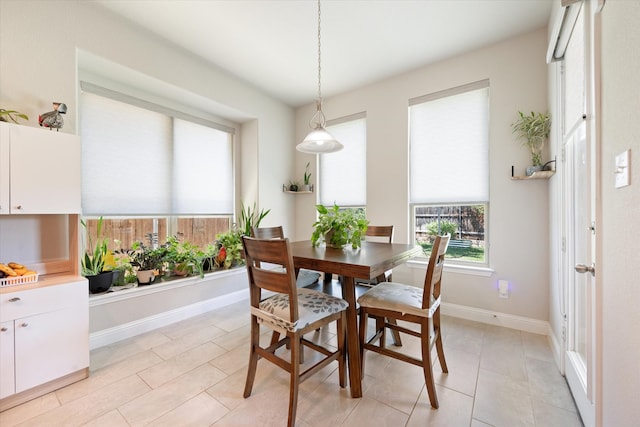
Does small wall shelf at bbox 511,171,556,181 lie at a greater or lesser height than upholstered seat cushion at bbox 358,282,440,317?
greater

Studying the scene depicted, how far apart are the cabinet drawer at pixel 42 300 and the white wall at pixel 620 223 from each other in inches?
113

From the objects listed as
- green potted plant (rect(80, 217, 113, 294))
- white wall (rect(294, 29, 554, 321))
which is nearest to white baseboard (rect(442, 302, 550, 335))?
white wall (rect(294, 29, 554, 321))

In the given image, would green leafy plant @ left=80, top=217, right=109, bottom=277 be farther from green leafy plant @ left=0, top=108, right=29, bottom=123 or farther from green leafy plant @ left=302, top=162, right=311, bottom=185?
green leafy plant @ left=302, top=162, right=311, bottom=185

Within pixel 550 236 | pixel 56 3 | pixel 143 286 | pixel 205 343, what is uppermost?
pixel 56 3

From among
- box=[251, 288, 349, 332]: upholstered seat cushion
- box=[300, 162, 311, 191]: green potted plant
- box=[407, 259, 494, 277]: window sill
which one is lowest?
box=[407, 259, 494, 277]: window sill

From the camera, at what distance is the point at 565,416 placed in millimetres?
1460

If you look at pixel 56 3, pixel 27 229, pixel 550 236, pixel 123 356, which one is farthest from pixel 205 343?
pixel 550 236

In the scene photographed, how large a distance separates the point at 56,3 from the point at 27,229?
1797 mm

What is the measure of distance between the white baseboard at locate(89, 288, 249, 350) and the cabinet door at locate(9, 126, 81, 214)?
1.20m

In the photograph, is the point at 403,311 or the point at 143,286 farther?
the point at 143,286

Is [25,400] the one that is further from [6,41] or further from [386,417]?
[6,41]

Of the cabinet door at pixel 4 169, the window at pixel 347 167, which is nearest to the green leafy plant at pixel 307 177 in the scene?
the window at pixel 347 167

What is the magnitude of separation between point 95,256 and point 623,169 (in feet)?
11.4

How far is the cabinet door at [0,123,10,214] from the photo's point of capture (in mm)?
1604
